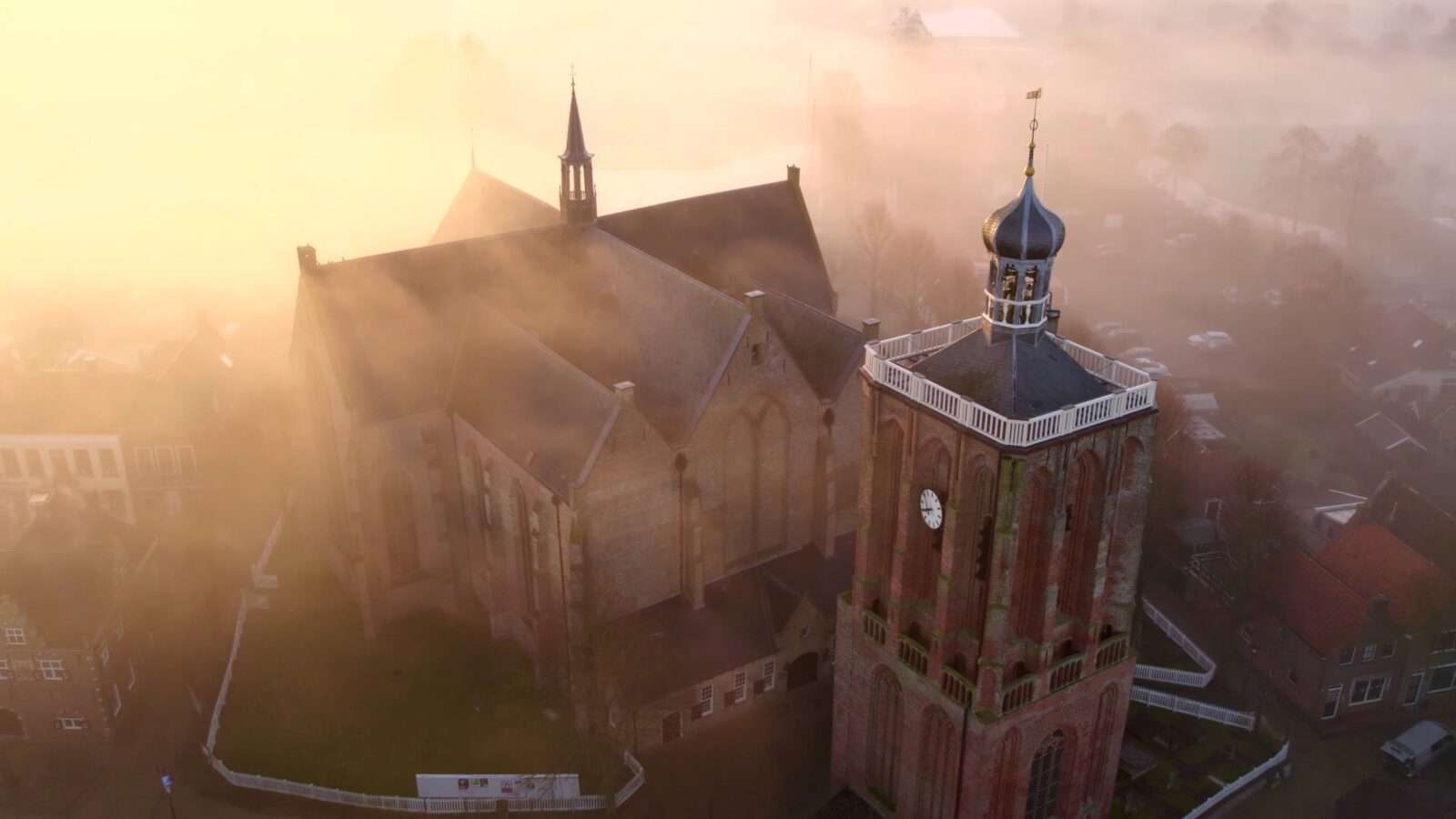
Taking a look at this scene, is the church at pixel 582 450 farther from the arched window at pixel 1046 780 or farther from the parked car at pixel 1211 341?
the parked car at pixel 1211 341

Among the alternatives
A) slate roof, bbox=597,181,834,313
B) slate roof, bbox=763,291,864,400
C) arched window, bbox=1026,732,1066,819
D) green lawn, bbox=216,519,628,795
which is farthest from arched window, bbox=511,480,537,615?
arched window, bbox=1026,732,1066,819

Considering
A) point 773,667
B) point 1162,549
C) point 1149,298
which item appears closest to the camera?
point 773,667

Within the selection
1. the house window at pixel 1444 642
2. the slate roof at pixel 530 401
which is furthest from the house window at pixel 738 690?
the house window at pixel 1444 642

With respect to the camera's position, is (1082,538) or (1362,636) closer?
(1082,538)

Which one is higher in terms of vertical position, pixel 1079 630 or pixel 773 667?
pixel 1079 630

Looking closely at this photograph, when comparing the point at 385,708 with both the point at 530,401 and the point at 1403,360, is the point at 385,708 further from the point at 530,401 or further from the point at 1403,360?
the point at 1403,360

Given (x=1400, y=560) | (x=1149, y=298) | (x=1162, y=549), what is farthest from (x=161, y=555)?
(x=1149, y=298)

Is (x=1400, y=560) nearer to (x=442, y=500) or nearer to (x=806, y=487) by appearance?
(x=806, y=487)

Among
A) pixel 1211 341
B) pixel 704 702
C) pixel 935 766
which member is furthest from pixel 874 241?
pixel 935 766
